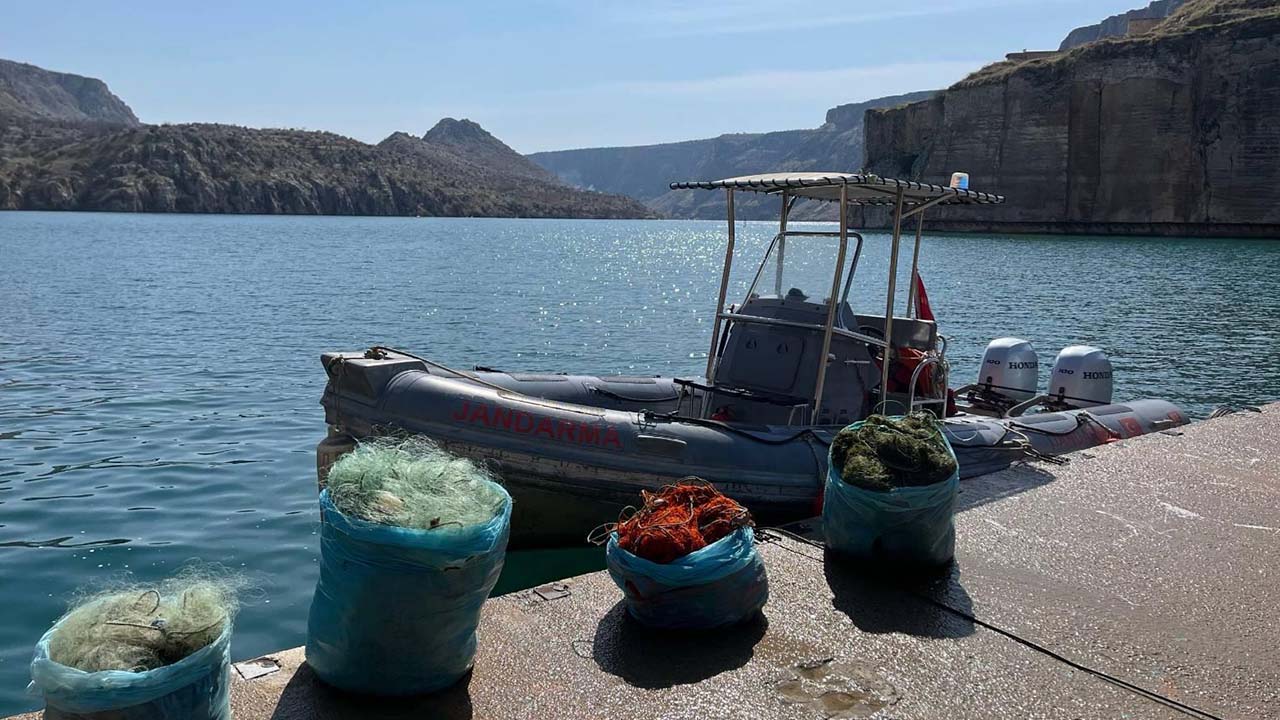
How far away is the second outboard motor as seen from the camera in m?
11.2

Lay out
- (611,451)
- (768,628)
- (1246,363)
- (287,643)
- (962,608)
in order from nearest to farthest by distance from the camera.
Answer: (768,628), (962,608), (287,643), (611,451), (1246,363)

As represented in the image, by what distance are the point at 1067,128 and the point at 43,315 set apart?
7480 centimetres

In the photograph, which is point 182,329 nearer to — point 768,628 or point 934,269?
point 768,628

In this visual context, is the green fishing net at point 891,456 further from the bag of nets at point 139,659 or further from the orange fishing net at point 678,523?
the bag of nets at point 139,659

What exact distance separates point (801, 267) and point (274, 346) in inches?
556

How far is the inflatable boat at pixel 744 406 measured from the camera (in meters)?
7.26

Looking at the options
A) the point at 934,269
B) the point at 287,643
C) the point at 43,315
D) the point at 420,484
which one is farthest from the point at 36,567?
the point at 934,269

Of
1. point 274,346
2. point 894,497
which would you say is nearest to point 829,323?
point 894,497

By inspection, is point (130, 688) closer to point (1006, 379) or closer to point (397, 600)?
point (397, 600)

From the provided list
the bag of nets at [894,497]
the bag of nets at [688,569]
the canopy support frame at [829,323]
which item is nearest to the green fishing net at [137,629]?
the bag of nets at [688,569]

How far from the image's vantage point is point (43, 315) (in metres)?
22.9

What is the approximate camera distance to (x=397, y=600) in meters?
3.74

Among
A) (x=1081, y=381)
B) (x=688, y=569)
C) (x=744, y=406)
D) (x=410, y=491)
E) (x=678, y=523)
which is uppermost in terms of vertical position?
(x=410, y=491)

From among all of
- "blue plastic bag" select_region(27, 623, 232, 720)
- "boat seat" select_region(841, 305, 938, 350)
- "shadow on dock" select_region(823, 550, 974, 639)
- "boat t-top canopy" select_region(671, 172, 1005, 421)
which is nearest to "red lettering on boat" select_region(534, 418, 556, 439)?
"boat t-top canopy" select_region(671, 172, 1005, 421)
